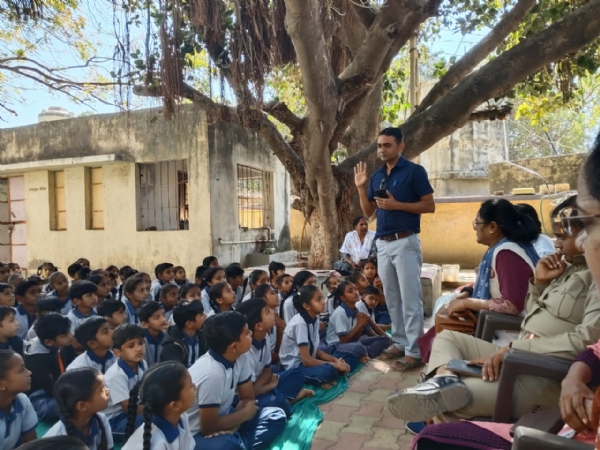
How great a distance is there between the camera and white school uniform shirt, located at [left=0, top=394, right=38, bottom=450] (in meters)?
2.07

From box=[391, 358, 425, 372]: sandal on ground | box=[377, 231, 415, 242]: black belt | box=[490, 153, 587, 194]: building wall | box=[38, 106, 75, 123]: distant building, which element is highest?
box=[38, 106, 75, 123]: distant building

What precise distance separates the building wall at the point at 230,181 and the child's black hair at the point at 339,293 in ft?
12.5

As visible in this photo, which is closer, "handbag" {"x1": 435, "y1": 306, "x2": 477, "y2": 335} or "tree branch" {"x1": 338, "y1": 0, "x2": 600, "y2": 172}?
"handbag" {"x1": 435, "y1": 306, "x2": 477, "y2": 335}

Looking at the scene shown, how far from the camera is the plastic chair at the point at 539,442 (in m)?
1.21

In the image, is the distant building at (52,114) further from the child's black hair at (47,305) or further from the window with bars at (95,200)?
the child's black hair at (47,305)

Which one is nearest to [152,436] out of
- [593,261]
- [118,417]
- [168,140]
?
[118,417]

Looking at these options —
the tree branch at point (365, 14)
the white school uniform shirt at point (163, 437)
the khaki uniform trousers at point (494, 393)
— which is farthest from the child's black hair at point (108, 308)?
the tree branch at point (365, 14)

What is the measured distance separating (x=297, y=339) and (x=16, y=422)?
1.78 metres

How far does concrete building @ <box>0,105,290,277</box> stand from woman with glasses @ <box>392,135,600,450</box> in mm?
6125

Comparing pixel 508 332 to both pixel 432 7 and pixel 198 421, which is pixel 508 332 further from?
pixel 432 7

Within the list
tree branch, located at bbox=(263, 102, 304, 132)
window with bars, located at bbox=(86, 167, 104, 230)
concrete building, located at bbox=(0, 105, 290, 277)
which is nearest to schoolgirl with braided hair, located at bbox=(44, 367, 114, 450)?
tree branch, located at bbox=(263, 102, 304, 132)

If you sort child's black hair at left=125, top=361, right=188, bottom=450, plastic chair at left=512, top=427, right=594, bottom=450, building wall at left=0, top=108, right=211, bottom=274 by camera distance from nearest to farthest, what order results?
plastic chair at left=512, top=427, right=594, bottom=450 < child's black hair at left=125, top=361, right=188, bottom=450 < building wall at left=0, top=108, right=211, bottom=274

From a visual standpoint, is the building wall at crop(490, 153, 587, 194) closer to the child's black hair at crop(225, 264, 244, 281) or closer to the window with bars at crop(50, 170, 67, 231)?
the child's black hair at crop(225, 264, 244, 281)

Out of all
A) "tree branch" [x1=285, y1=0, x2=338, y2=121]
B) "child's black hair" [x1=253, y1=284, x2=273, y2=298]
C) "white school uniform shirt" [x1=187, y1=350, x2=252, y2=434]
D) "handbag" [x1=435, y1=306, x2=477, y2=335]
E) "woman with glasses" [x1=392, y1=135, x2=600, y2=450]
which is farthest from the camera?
"tree branch" [x1=285, y1=0, x2=338, y2=121]
